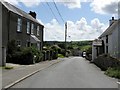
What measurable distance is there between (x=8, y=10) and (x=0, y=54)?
9.79 metres

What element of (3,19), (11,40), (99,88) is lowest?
(99,88)

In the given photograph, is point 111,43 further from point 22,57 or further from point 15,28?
point 22,57

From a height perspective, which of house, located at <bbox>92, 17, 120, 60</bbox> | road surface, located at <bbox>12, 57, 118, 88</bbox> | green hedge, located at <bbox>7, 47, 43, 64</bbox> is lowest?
road surface, located at <bbox>12, 57, 118, 88</bbox>

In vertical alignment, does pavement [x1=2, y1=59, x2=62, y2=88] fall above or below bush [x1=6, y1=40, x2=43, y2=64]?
below

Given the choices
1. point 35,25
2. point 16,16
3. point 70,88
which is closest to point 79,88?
point 70,88

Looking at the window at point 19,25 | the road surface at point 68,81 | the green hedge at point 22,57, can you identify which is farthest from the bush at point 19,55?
the road surface at point 68,81

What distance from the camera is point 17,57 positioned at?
35062mm

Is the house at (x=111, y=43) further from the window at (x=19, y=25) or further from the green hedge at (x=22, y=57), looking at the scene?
the window at (x=19, y=25)

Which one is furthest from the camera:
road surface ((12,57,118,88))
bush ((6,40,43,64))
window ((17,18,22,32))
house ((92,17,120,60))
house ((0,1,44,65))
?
house ((92,17,120,60))

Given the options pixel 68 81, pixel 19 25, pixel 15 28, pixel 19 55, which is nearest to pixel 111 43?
pixel 19 25

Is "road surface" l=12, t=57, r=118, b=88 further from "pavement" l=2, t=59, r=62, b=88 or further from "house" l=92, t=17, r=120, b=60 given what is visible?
"house" l=92, t=17, r=120, b=60

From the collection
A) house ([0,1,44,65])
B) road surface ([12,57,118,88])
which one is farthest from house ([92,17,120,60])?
road surface ([12,57,118,88])

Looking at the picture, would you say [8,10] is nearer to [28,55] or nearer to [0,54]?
[28,55]

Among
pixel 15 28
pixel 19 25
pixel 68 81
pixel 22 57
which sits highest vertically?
pixel 19 25
